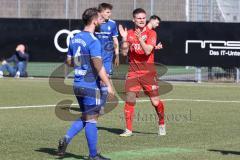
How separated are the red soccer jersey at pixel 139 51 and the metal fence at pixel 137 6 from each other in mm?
16394

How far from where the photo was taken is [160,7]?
3027cm

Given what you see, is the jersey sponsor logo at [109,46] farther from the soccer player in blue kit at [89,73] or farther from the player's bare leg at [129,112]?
the soccer player in blue kit at [89,73]

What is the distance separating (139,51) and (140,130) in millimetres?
1642

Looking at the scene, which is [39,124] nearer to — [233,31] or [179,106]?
[179,106]

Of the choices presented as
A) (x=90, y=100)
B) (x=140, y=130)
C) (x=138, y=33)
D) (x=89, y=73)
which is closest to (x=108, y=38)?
(x=140, y=130)

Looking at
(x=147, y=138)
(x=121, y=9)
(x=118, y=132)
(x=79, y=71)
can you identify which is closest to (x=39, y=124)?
(x=118, y=132)

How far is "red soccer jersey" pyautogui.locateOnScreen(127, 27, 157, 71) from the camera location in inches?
502

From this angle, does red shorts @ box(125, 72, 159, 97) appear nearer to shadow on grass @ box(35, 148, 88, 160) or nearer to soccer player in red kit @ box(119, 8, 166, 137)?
soccer player in red kit @ box(119, 8, 166, 137)

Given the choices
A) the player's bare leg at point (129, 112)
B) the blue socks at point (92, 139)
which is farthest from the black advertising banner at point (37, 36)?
the blue socks at point (92, 139)

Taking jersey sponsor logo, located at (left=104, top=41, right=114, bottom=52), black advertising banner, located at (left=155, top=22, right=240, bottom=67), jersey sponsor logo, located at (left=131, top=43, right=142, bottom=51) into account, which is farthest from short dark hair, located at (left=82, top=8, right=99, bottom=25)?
black advertising banner, located at (left=155, top=22, right=240, bottom=67)

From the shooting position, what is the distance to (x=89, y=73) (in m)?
9.88

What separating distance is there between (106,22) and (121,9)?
52.6 feet

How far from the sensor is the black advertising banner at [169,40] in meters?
27.8

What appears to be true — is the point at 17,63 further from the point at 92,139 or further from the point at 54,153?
the point at 92,139
